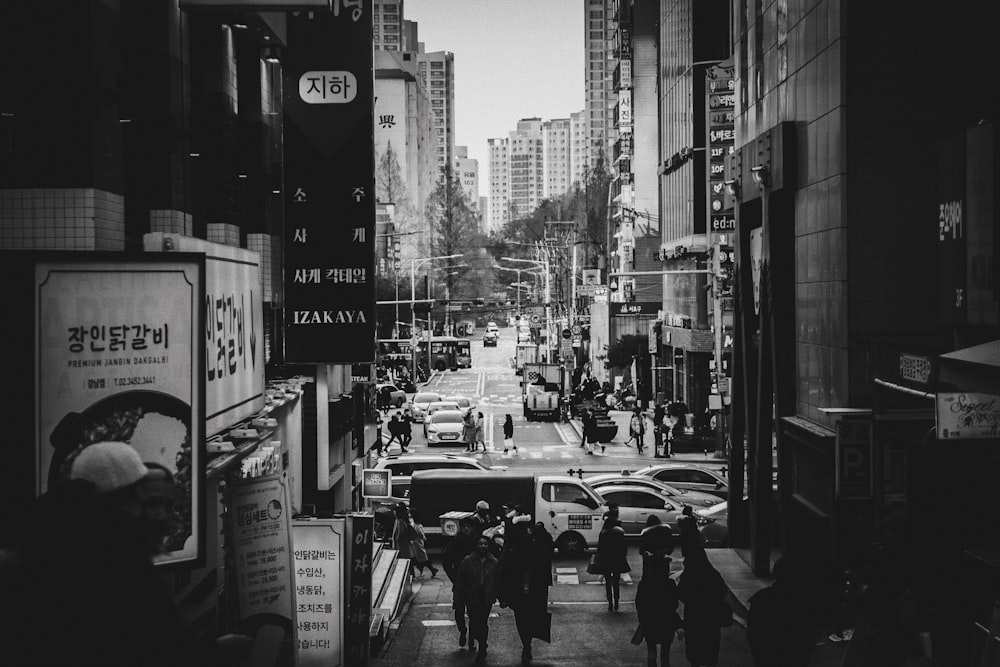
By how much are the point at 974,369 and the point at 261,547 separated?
21.9ft

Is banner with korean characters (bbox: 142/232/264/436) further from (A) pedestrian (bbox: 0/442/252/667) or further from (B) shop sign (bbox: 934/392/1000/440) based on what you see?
(B) shop sign (bbox: 934/392/1000/440)

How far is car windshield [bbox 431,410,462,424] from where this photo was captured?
1930 inches

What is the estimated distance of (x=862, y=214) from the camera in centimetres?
1866

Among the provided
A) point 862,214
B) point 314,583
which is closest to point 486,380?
point 862,214

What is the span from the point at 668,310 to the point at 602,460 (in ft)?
72.3

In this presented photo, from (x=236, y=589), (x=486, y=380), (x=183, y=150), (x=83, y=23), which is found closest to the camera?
(x=236, y=589)

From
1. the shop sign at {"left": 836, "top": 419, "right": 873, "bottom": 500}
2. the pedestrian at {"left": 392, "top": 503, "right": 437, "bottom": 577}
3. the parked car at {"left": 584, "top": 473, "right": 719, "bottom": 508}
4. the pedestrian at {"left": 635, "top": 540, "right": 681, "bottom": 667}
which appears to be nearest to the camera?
the pedestrian at {"left": 635, "top": 540, "right": 681, "bottom": 667}

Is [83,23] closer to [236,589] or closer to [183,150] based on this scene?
[183,150]

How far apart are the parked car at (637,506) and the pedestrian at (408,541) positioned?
5.33 meters

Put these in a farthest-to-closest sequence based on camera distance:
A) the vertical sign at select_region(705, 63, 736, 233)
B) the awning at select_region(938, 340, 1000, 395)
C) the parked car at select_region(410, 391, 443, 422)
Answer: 1. the parked car at select_region(410, 391, 443, 422)
2. the vertical sign at select_region(705, 63, 736, 233)
3. the awning at select_region(938, 340, 1000, 395)

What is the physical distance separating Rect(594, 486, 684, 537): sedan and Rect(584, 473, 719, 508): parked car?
1.47ft

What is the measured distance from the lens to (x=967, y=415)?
1149cm

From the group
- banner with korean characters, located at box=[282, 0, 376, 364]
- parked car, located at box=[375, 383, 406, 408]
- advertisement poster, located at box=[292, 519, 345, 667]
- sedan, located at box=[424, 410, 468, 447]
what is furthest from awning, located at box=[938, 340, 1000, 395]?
parked car, located at box=[375, 383, 406, 408]

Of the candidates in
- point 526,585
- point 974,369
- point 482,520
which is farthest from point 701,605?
point 482,520
